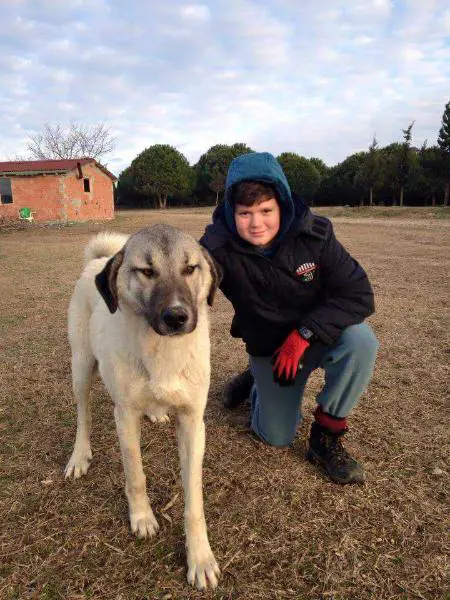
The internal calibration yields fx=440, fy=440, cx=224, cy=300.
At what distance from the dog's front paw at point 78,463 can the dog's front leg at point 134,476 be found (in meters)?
0.52

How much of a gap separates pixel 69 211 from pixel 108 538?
25.8 metres

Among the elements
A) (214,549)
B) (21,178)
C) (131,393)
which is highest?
(21,178)

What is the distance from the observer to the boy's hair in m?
2.43

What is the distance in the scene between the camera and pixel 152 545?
2033 mm

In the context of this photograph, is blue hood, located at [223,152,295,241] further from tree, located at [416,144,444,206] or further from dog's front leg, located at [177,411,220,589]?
tree, located at [416,144,444,206]

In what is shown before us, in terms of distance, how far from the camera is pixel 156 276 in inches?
81.1

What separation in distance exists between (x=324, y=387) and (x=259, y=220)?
1091 millimetres

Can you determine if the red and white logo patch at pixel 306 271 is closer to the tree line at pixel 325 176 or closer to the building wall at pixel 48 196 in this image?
the building wall at pixel 48 196

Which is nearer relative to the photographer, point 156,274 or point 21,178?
point 156,274

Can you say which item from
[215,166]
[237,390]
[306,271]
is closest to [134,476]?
[237,390]

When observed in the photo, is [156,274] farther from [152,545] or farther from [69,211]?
[69,211]

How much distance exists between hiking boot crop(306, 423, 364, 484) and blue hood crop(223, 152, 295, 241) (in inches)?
47.6

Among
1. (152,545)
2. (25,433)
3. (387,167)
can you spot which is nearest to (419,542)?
(152,545)

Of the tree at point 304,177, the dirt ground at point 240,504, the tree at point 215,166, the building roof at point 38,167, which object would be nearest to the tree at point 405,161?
the tree at point 304,177
